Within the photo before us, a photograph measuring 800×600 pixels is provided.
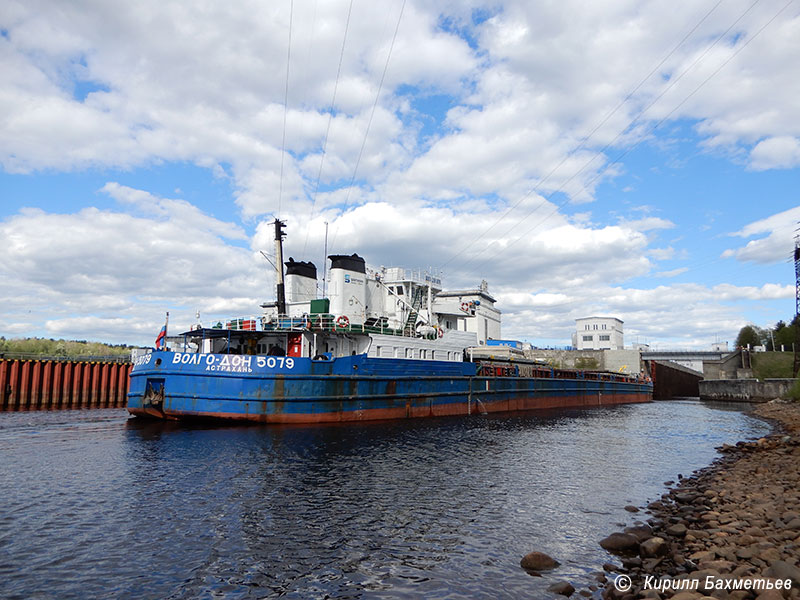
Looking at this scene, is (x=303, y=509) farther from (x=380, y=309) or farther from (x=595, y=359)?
(x=595, y=359)

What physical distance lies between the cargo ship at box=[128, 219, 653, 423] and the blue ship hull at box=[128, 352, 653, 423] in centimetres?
4

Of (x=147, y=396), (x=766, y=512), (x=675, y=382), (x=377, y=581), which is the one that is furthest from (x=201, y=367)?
(x=675, y=382)

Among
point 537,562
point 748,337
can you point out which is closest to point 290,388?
point 537,562

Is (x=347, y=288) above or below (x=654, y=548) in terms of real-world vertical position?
above

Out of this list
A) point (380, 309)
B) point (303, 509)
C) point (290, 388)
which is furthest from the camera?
point (380, 309)

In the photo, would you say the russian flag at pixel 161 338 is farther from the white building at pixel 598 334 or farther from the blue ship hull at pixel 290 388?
the white building at pixel 598 334

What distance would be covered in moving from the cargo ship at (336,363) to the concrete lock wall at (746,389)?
27777 millimetres

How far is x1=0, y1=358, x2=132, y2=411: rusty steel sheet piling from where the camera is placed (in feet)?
101

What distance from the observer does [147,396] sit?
20.9m

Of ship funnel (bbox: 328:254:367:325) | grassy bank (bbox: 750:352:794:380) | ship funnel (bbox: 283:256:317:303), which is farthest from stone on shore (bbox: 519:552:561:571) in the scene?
grassy bank (bbox: 750:352:794:380)

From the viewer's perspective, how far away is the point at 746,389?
50.0 meters

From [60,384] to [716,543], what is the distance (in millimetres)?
37148

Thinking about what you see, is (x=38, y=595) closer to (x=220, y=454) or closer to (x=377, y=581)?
(x=377, y=581)

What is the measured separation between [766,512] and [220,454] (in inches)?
535
